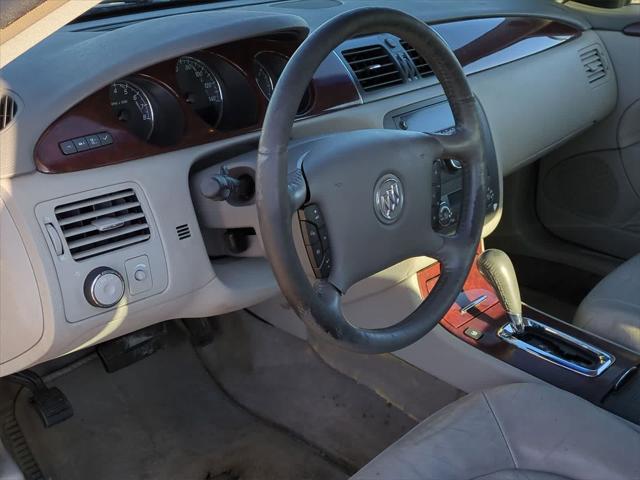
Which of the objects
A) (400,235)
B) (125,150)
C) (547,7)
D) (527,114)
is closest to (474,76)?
(527,114)

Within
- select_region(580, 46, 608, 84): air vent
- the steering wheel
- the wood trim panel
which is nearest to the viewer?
the steering wheel

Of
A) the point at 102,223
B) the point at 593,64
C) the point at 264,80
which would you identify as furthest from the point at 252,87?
the point at 593,64

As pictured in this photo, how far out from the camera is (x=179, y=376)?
2.49m

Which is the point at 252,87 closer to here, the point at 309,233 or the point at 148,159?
the point at 148,159

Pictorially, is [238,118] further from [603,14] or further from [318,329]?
[603,14]

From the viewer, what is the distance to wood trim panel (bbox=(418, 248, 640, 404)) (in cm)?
183

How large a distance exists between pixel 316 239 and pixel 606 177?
187 cm

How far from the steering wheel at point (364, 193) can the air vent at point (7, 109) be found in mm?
438

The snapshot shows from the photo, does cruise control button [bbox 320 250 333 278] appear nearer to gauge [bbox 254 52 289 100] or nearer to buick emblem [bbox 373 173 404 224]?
buick emblem [bbox 373 173 404 224]

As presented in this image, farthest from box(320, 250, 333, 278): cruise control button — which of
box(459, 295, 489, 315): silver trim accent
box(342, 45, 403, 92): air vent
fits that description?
box(459, 295, 489, 315): silver trim accent

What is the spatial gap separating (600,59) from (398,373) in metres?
1.40

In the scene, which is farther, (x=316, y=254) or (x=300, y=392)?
(x=300, y=392)

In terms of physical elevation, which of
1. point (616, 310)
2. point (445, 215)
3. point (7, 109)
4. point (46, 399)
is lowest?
point (46, 399)

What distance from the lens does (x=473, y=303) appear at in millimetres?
2156
